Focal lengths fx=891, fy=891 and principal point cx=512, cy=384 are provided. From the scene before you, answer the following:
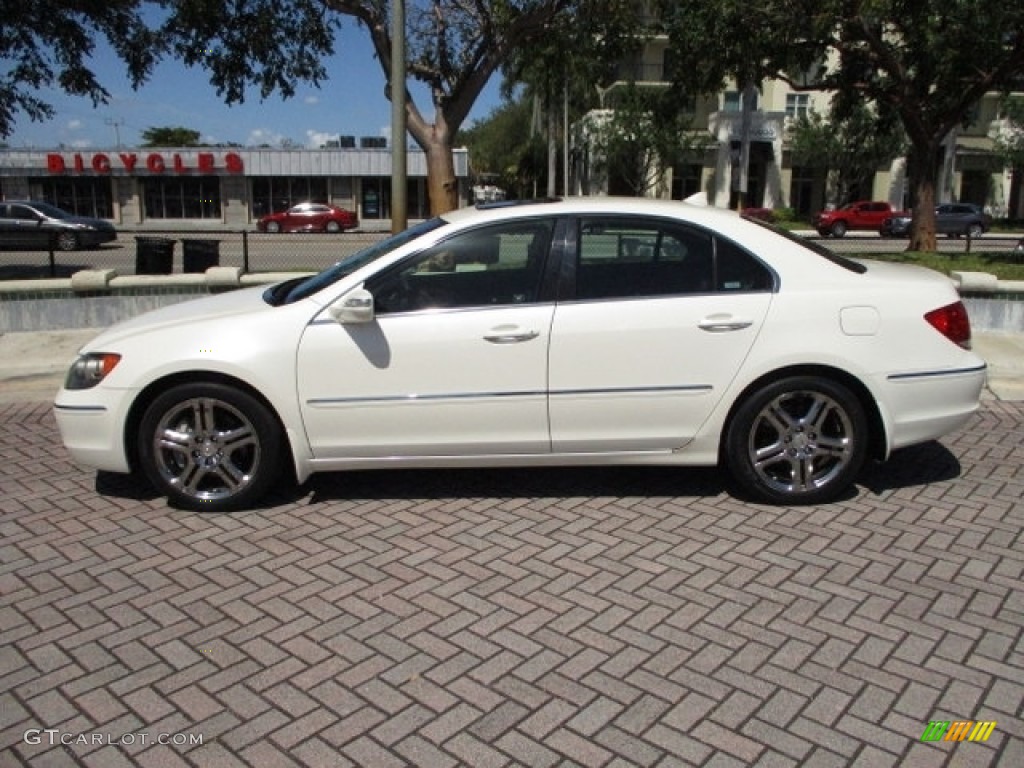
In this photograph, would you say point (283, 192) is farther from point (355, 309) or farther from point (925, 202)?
point (355, 309)

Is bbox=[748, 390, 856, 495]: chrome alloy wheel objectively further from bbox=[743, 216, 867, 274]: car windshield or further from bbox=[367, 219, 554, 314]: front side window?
bbox=[367, 219, 554, 314]: front side window

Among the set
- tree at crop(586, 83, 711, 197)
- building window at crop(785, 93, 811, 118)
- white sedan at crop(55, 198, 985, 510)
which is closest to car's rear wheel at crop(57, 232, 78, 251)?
white sedan at crop(55, 198, 985, 510)

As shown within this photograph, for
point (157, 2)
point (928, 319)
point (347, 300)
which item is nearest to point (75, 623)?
point (347, 300)

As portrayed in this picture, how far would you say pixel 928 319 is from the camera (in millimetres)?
4617

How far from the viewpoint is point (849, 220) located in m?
38.3

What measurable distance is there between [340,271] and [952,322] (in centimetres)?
329

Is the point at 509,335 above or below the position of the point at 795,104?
below

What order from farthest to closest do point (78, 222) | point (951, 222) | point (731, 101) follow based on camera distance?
point (731, 101)
point (951, 222)
point (78, 222)

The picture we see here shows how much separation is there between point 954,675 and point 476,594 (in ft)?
5.95

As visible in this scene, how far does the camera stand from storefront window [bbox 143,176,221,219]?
4828cm

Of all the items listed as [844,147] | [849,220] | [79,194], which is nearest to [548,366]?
[849,220]

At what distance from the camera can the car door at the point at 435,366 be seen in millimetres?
4465

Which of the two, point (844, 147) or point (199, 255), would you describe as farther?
point (844, 147)

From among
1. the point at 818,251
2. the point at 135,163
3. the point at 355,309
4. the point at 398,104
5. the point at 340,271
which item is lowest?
the point at 355,309
